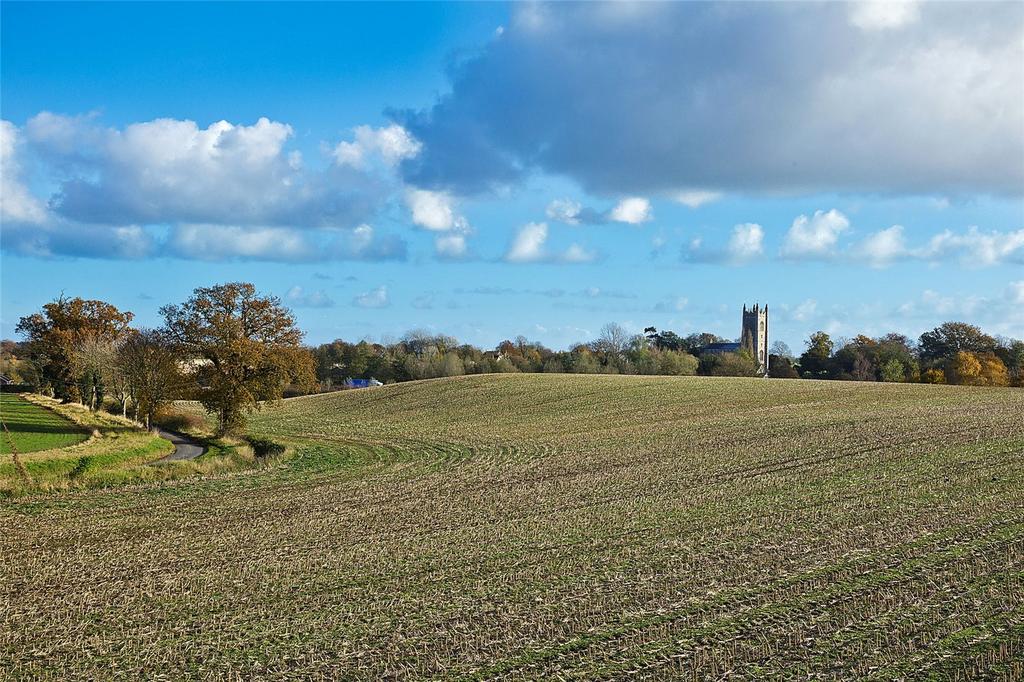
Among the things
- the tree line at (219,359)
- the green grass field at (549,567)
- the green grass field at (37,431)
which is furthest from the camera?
the tree line at (219,359)

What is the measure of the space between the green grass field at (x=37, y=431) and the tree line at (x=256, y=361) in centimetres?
410

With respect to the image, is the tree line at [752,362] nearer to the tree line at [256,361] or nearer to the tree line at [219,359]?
the tree line at [256,361]

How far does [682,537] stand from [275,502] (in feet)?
40.9

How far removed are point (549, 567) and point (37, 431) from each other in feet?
129

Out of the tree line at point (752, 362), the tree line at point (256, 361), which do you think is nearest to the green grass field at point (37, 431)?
the tree line at point (256, 361)

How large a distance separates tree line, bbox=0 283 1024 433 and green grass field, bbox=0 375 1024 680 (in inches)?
575

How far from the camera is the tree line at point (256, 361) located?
4784cm

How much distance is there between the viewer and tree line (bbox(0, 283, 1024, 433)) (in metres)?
47.8

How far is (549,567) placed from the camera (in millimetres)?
16047

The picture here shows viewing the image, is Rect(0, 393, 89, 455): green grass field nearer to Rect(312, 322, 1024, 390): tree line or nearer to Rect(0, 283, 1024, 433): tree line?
Rect(0, 283, 1024, 433): tree line

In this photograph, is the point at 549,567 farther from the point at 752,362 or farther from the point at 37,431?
the point at 752,362

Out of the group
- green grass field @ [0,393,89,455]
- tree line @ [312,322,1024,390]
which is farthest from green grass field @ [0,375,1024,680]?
tree line @ [312,322,1024,390]

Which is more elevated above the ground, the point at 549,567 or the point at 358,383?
the point at 358,383

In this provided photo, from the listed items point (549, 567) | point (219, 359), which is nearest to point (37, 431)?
point (219, 359)
